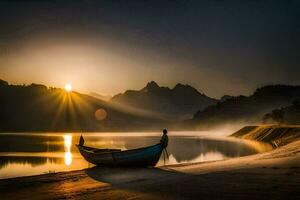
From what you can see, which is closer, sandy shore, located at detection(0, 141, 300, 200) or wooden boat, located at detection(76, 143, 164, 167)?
sandy shore, located at detection(0, 141, 300, 200)

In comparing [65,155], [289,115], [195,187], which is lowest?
[195,187]

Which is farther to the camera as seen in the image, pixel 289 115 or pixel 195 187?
pixel 289 115

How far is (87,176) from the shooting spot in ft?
83.0

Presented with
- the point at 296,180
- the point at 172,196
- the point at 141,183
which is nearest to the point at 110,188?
the point at 141,183

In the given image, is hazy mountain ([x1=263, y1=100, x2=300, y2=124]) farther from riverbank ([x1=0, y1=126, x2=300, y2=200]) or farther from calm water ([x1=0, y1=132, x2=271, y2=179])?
riverbank ([x1=0, y1=126, x2=300, y2=200])

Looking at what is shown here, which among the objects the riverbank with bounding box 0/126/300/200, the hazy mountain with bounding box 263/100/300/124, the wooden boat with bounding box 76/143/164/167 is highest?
the hazy mountain with bounding box 263/100/300/124

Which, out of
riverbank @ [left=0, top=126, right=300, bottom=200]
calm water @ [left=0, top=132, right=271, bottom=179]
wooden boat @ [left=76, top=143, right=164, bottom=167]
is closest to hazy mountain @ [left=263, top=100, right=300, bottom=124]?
calm water @ [left=0, top=132, right=271, bottom=179]

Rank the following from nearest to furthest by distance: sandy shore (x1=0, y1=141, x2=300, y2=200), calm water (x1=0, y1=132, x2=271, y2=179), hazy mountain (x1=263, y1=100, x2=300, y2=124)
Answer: sandy shore (x1=0, y1=141, x2=300, y2=200), calm water (x1=0, y1=132, x2=271, y2=179), hazy mountain (x1=263, y1=100, x2=300, y2=124)

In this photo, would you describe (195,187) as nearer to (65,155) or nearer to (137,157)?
(137,157)

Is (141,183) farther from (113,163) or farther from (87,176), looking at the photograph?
(113,163)

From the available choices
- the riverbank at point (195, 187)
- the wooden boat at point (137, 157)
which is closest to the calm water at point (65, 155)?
the wooden boat at point (137, 157)

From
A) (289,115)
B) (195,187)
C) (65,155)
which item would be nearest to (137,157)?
(195,187)

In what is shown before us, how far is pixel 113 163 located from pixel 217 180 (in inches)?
545

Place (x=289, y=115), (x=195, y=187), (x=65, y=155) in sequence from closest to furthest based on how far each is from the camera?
1. (x=195, y=187)
2. (x=65, y=155)
3. (x=289, y=115)
